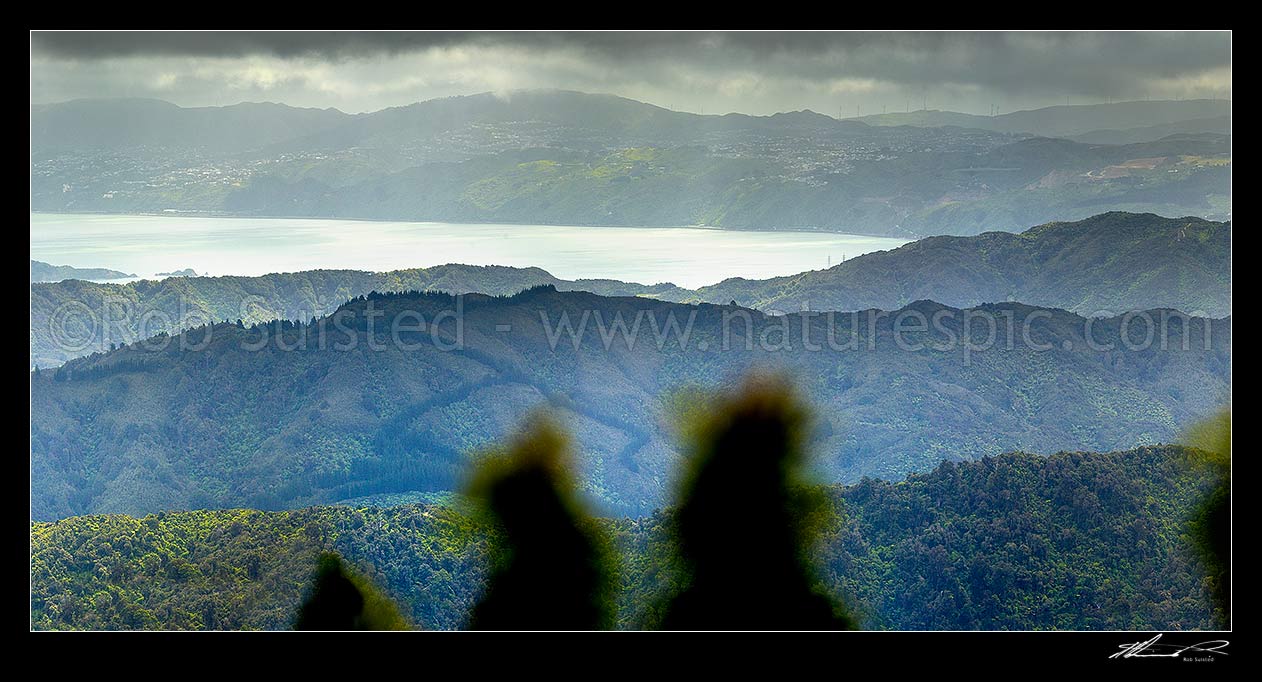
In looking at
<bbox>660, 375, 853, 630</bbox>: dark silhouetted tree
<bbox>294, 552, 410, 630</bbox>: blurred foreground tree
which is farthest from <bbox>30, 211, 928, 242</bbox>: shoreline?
<bbox>294, 552, 410, 630</bbox>: blurred foreground tree

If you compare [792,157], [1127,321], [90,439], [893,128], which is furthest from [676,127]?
[90,439]

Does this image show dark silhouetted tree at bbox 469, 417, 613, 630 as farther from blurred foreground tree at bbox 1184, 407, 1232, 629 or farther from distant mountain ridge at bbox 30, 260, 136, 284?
distant mountain ridge at bbox 30, 260, 136, 284

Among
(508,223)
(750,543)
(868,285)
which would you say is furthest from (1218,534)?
(508,223)

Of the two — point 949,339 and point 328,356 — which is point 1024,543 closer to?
point 949,339
